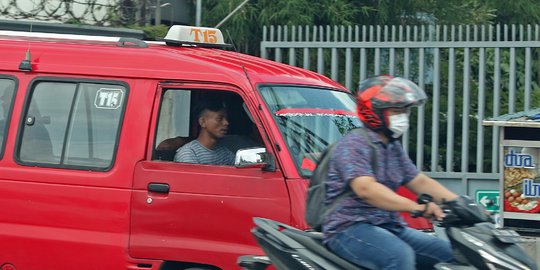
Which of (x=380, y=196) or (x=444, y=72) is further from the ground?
(x=444, y=72)

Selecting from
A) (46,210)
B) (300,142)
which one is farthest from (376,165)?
(46,210)

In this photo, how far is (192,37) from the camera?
Answer: 7789mm

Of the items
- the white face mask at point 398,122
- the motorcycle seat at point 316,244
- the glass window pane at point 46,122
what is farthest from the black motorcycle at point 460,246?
the glass window pane at point 46,122

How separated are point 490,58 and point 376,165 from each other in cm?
704

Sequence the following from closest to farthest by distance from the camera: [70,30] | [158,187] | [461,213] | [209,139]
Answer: [461,213]
[158,187]
[209,139]
[70,30]

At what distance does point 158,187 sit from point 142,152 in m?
0.28

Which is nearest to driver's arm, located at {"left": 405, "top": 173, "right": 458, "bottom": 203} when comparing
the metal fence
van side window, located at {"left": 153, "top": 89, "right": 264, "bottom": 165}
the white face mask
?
the white face mask

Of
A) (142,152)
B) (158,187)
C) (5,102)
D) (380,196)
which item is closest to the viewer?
(380,196)

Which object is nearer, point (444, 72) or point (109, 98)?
point (109, 98)

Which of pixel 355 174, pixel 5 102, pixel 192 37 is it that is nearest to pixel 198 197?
pixel 192 37

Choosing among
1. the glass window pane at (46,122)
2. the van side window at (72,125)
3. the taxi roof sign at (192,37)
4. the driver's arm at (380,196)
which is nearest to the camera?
the driver's arm at (380,196)

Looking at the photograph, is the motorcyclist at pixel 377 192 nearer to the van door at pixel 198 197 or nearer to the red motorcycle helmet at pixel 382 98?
the red motorcycle helmet at pixel 382 98

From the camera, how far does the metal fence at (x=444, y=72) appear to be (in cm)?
973

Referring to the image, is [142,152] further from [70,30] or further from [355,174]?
Answer: [355,174]
